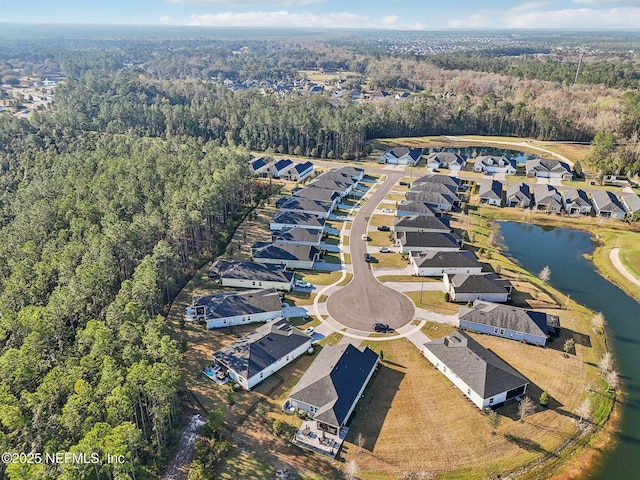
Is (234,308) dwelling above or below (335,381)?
below

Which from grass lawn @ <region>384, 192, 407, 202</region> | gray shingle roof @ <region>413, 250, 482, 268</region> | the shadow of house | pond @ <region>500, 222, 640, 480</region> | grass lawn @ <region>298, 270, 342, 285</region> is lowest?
pond @ <region>500, 222, 640, 480</region>

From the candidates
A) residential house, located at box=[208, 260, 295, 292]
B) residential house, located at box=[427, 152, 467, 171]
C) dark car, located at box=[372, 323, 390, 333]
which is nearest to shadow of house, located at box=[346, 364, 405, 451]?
dark car, located at box=[372, 323, 390, 333]

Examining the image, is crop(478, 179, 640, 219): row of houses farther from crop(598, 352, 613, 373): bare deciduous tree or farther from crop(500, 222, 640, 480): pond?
crop(598, 352, 613, 373): bare deciduous tree

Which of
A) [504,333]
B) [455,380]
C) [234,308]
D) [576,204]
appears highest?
[576,204]

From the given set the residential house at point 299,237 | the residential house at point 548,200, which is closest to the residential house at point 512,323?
the residential house at point 299,237

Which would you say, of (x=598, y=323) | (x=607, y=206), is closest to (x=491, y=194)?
(x=607, y=206)

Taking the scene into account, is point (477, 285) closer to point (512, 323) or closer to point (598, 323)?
point (512, 323)

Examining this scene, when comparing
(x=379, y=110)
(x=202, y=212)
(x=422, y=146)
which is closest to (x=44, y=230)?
(x=202, y=212)
